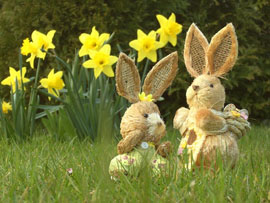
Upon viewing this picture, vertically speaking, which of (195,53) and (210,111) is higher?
(195,53)

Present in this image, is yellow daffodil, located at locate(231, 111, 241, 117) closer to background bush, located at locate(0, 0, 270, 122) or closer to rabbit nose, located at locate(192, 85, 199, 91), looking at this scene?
rabbit nose, located at locate(192, 85, 199, 91)

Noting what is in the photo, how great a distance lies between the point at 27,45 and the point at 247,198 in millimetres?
1861

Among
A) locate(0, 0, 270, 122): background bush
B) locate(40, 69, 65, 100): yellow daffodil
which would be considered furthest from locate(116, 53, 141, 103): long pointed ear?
locate(0, 0, 270, 122): background bush

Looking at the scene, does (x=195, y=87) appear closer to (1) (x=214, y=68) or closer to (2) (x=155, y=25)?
(1) (x=214, y=68)

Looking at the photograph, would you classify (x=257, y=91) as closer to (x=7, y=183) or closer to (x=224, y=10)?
(x=224, y=10)

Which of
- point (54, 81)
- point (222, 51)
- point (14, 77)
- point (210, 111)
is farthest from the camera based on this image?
point (14, 77)

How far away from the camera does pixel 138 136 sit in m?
1.59

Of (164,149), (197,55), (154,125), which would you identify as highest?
(197,55)

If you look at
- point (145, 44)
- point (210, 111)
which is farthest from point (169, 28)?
point (210, 111)

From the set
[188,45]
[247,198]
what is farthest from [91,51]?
[247,198]

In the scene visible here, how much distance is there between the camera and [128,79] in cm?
175

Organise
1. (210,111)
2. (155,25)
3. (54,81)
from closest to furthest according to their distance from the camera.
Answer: (210,111) < (54,81) < (155,25)

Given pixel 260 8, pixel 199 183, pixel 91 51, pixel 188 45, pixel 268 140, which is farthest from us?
pixel 260 8

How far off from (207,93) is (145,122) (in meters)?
0.27
